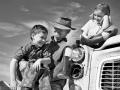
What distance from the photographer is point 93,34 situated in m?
3.82

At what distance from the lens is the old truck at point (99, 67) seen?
3.33 m

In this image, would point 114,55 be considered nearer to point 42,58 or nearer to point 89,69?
point 89,69

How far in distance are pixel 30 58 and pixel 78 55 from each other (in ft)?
2.31

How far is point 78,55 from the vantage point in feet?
11.9

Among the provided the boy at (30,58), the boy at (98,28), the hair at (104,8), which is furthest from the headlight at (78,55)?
the hair at (104,8)

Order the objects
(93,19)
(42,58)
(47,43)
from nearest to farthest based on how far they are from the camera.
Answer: (42,58), (47,43), (93,19)

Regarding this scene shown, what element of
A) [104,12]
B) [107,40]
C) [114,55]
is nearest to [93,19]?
[104,12]

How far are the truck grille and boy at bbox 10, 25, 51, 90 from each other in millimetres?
794

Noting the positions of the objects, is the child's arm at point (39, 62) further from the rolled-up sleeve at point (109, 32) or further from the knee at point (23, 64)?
the rolled-up sleeve at point (109, 32)

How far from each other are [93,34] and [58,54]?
0.68 m

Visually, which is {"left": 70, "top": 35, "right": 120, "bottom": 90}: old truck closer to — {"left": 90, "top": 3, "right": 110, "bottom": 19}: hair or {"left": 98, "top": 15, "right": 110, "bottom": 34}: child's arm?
{"left": 98, "top": 15, "right": 110, "bottom": 34}: child's arm

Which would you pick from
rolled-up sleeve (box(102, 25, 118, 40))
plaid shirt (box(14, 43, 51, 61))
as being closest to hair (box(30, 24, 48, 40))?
plaid shirt (box(14, 43, 51, 61))

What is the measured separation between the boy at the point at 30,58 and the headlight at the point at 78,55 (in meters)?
0.48

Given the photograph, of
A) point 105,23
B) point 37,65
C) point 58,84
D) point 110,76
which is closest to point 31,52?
point 37,65
